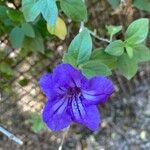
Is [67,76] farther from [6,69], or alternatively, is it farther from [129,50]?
[6,69]

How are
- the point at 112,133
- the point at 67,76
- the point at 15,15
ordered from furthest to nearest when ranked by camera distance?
1. the point at 112,133
2. the point at 15,15
3. the point at 67,76

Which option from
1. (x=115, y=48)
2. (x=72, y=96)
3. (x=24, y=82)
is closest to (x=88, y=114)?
(x=72, y=96)

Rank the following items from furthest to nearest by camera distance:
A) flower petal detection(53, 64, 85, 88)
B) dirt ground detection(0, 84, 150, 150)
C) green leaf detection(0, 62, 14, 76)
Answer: dirt ground detection(0, 84, 150, 150) < green leaf detection(0, 62, 14, 76) < flower petal detection(53, 64, 85, 88)

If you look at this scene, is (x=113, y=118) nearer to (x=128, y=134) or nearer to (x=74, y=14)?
(x=128, y=134)

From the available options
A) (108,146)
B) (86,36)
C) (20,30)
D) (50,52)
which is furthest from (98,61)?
(108,146)

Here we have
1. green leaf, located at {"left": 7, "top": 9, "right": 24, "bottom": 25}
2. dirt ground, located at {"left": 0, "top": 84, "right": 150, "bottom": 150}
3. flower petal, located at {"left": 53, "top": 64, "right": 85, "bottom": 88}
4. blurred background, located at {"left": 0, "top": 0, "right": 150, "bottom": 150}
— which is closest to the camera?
flower petal, located at {"left": 53, "top": 64, "right": 85, "bottom": 88}

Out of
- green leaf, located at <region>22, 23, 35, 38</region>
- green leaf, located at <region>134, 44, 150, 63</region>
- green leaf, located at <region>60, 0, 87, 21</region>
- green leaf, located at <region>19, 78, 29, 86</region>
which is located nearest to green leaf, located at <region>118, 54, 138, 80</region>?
green leaf, located at <region>134, 44, 150, 63</region>

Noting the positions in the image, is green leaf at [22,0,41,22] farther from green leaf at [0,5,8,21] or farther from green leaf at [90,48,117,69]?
green leaf at [0,5,8,21]

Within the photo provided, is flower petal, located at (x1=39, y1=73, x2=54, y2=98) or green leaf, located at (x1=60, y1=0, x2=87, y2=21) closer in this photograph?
flower petal, located at (x1=39, y1=73, x2=54, y2=98)
